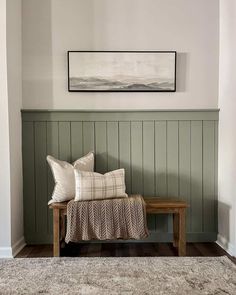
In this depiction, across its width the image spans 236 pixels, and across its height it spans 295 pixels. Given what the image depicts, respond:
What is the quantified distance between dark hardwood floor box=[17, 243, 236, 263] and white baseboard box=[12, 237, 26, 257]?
4 centimetres

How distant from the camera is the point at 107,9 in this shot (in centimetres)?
320

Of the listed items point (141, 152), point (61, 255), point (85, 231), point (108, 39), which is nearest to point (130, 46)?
point (108, 39)

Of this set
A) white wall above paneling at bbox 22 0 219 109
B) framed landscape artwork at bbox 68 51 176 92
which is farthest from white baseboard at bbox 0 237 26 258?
framed landscape artwork at bbox 68 51 176 92

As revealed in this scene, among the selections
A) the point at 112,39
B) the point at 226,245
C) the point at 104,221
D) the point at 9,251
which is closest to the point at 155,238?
the point at 226,245

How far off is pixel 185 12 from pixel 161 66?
578 millimetres

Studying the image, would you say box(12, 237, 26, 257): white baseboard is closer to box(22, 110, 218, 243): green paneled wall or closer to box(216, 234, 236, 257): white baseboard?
box(22, 110, 218, 243): green paneled wall

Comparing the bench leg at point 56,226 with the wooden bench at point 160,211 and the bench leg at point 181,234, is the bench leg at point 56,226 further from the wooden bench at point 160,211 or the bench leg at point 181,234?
the bench leg at point 181,234

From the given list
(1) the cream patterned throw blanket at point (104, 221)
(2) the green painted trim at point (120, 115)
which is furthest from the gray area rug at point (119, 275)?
(2) the green painted trim at point (120, 115)

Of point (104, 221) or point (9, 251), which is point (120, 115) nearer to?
point (104, 221)

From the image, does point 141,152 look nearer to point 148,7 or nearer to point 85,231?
point 85,231

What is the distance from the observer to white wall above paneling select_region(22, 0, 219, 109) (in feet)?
10.5

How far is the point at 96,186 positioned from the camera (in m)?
2.79

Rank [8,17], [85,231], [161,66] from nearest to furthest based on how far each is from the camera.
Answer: [85,231]
[8,17]
[161,66]

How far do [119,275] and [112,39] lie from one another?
212cm
